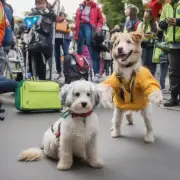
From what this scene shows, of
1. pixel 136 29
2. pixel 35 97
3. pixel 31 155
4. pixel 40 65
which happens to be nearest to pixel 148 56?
pixel 136 29

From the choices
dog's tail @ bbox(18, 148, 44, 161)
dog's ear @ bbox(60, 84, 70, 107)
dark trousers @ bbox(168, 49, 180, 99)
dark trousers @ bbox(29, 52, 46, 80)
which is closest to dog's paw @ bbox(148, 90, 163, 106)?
dog's ear @ bbox(60, 84, 70, 107)

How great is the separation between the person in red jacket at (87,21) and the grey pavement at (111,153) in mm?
4258

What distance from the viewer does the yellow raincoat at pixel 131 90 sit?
156 inches

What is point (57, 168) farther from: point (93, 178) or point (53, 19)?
point (53, 19)

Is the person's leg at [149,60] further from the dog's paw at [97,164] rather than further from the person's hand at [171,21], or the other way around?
the dog's paw at [97,164]

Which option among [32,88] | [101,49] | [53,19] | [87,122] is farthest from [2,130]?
[101,49]

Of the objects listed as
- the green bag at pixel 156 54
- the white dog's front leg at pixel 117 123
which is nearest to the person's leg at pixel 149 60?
the green bag at pixel 156 54

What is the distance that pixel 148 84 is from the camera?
379cm

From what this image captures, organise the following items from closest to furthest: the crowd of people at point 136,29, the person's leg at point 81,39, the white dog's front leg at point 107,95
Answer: the white dog's front leg at point 107,95, the crowd of people at point 136,29, the person's leg at point 81,39

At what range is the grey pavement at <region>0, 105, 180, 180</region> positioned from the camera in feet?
10.0

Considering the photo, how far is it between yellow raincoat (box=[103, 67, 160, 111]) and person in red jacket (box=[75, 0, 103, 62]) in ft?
17.4

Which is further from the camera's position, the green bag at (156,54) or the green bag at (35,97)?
the green bag at (156,54)

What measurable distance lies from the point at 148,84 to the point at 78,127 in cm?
105

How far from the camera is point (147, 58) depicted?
8.67 metres
